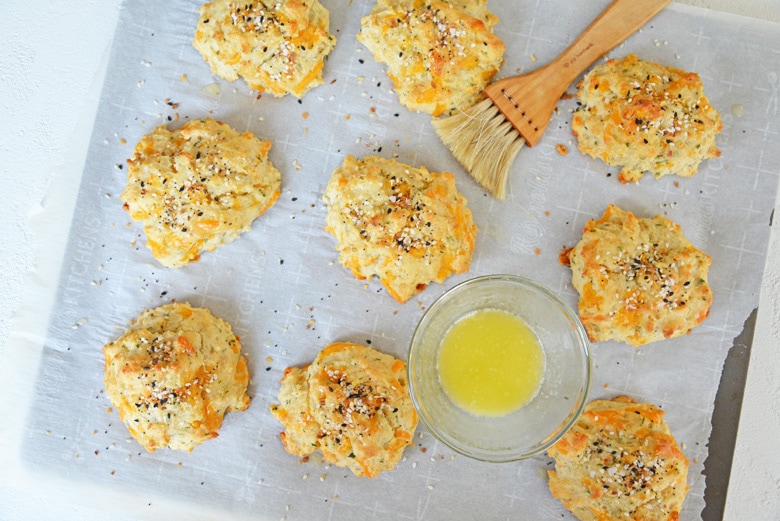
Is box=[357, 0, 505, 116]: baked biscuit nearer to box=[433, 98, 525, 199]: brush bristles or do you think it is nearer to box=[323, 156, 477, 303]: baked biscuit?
box=[433, 98, 525, 199]: brush bristles

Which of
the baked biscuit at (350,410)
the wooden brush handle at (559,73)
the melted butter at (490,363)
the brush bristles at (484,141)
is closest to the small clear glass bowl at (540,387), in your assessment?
the melted butter at (490,363)

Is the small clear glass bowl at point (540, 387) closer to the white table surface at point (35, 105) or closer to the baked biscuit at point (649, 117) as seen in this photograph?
the baked biscuit at point (649, 117)

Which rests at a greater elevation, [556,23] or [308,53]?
[556,23]

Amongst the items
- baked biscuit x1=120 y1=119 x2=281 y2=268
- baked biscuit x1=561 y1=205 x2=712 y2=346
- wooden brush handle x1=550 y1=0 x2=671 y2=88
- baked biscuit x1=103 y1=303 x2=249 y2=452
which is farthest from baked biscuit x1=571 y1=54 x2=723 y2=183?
baked biscuit x1=103 y1=303 x2=249 y2=452

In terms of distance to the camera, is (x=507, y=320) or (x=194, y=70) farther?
(x=194, y=70)

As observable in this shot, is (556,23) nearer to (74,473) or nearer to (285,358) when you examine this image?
(285,358)

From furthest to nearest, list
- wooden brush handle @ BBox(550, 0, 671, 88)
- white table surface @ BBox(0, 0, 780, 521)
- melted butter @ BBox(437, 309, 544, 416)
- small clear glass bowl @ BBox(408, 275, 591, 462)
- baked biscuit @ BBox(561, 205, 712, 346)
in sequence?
white table surface @ BBox(0, 0, 780, 521) < wooden brush handle @ BBox(550, 0, 671, 88) < baked biscuit @ BBox(561, 205, 712, 346) < melted butter @ BBox(437, 309, 544, 416) < small clear glass bowl @ BBox(408, 275, 591, 462)

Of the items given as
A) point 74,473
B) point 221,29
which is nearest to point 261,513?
point 74,473
